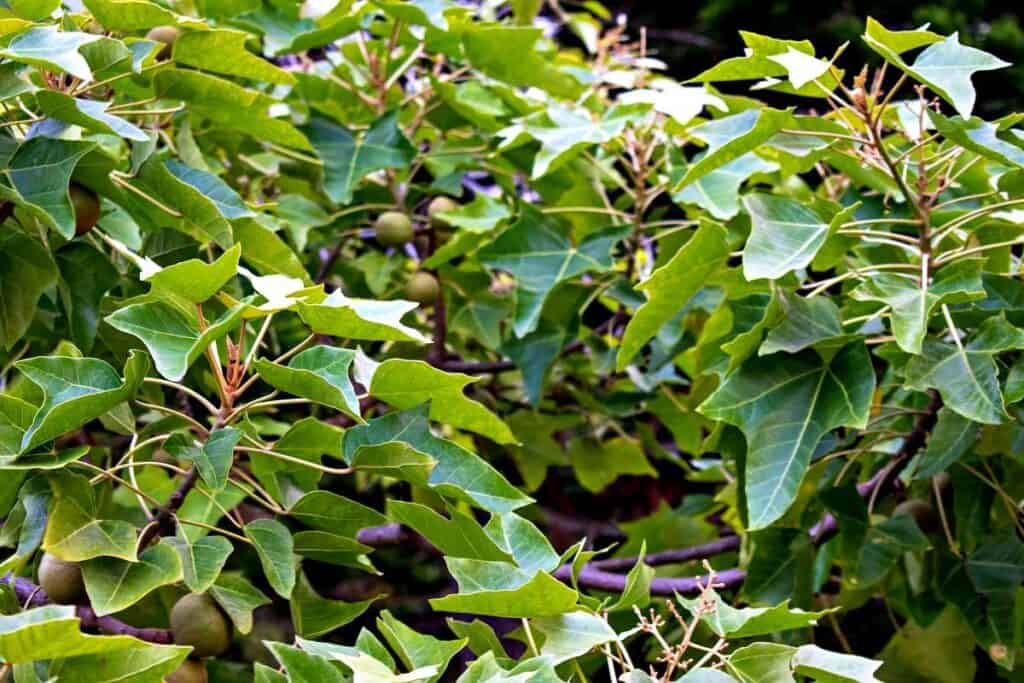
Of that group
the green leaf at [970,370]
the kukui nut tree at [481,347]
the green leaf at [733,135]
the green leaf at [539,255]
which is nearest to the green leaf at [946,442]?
the kukui nut tree at [481,347]

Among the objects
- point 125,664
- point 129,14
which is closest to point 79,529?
point 125,664

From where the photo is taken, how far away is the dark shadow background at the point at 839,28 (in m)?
4.23

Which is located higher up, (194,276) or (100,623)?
(194,276)

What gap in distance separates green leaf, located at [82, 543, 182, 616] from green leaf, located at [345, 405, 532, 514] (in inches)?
6.6

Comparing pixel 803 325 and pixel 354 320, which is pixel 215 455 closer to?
pixel 354 320

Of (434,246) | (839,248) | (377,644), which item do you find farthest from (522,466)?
(377,644)

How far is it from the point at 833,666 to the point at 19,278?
0.85m

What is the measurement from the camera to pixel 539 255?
5.51 ft

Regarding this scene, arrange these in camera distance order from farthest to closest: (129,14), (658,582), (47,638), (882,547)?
(658,582) → (882,547) → (129,14) → (47,638)

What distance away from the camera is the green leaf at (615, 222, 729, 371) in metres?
1.32

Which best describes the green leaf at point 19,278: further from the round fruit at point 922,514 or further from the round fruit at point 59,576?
the round fruit at point 922,514

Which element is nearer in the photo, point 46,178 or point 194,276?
point 194,276

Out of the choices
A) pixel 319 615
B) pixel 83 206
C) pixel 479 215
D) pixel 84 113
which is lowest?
pixel 319 615

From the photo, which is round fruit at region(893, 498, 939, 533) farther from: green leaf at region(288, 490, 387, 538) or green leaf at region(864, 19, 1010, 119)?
green leaf at region(288, 490, 387, 538)
